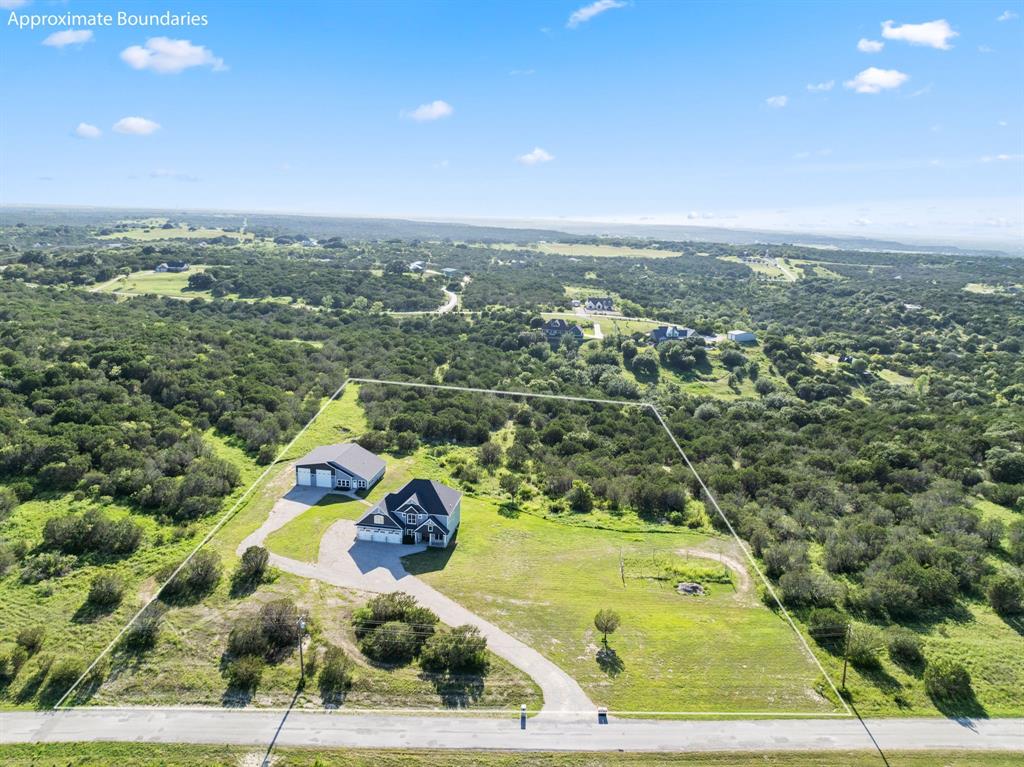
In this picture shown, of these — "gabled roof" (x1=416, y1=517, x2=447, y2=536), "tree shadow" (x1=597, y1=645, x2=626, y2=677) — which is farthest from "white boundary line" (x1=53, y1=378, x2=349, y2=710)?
"tree shadow" (x1=597, y1=645, x2=626, y2=677)

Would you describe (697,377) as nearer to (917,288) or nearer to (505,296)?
(505,296)

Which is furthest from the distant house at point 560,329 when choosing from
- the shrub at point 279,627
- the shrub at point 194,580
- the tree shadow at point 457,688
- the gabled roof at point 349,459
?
Answer: the tree shadow at point 457,688

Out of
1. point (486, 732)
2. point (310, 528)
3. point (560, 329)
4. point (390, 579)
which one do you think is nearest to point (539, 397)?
point (560, 329)

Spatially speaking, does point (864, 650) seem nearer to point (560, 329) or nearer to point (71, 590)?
point (71, 590)

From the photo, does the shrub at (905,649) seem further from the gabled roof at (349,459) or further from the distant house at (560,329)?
the distant house at (560,329)

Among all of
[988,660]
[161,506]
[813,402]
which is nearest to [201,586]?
[161,506]
